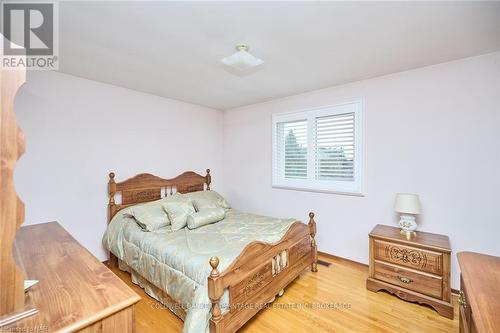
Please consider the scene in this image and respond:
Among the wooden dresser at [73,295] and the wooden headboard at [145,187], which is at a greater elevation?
the wooden headboard at [145,187]

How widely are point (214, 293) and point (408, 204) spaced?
2068 mm

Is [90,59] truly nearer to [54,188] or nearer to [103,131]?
[103,131]

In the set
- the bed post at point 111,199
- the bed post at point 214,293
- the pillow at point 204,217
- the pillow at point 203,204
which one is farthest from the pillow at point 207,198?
the bed post at point 214,293

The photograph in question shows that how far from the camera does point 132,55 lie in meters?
2.17

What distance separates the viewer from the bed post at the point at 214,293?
1569 millimetres

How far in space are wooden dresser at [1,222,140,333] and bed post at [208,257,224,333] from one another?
2.02 feet

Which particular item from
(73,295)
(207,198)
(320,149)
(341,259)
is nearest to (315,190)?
(320,149)

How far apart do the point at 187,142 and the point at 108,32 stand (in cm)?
220

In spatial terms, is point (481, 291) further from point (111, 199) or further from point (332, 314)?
point (111, 199)

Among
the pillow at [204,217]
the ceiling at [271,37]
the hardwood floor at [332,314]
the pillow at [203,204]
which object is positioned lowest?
the hardwood floor at [332,314]

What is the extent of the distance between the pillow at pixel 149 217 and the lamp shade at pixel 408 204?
101 inches

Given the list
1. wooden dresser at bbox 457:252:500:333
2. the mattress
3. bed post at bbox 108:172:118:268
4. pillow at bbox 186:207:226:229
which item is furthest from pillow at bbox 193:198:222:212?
wooden dresser at bbox 457:252:500:333

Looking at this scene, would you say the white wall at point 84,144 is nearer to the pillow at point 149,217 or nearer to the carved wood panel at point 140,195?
the carved wood panel at point 140,195

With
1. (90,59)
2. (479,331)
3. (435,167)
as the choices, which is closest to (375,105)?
(435,167)
